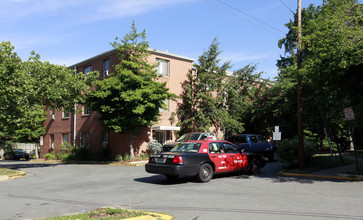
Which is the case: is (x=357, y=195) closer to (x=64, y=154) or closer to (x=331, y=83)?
(x=331, y=83)

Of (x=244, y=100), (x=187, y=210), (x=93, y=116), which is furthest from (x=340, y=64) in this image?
(x=93, y=116)

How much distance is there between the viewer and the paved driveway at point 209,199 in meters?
6.38

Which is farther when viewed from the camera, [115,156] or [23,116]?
[115,156]

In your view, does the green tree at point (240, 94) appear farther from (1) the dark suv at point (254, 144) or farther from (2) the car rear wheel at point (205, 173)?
(2) the car rear wheel at point (205, 173)

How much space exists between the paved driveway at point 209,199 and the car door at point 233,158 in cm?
74

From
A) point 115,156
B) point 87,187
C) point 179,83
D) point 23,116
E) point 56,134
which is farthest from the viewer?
point 56,134

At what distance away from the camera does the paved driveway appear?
20.9ft

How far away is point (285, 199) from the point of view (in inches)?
306

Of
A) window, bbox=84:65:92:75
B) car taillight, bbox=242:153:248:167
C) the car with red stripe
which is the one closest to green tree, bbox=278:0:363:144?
car taillight, bbox=242:153:248:167

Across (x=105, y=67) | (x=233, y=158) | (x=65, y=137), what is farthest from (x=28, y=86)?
(x=65, y=137)

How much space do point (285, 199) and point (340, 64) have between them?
5085 millimetres

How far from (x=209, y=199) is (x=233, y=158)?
447cm

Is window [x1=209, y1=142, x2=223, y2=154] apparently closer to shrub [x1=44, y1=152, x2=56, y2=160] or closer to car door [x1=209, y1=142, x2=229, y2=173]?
car door [x1=209, y1=142, x2=229, y2=173]

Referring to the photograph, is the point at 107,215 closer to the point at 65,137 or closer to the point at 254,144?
the point at 254,144
